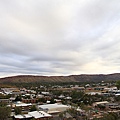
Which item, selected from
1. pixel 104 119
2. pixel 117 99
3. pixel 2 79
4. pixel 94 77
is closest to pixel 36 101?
pixel 117 99

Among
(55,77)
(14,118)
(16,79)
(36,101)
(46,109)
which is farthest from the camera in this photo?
(55,77)

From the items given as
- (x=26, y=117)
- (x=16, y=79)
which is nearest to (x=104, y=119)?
(x=26, y=117)

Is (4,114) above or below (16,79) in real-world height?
below

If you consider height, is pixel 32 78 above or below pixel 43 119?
above

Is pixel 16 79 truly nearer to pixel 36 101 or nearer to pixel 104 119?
pixel 36 101

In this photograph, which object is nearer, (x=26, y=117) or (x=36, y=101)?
(x=26, y=117)

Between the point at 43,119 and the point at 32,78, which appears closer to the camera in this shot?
the point at 43,119

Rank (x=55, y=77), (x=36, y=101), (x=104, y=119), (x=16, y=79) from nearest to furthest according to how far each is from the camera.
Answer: (x=104, y=119)
(x=36, y=101)
(x=16, y=79)
(x=55, y=77)

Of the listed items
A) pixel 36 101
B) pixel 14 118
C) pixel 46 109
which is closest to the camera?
pixel 14 118

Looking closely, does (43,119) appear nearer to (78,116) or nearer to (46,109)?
(78,116)
